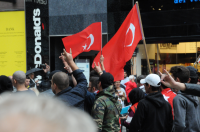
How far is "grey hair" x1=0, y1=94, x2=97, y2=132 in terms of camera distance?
2.25 feet

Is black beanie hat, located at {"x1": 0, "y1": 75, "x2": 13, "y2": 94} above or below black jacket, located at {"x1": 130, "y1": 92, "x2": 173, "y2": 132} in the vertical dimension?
above

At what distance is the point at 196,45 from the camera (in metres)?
13.2

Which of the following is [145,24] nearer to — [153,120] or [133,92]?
[133,92]

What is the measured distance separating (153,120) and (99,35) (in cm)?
386

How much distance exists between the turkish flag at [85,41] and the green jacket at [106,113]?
349 cm

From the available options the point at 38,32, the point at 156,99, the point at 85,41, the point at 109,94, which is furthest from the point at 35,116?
the point at 38,32

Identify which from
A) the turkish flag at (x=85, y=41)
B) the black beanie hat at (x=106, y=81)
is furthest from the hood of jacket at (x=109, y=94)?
the turkish flag at (x=85, y=41)

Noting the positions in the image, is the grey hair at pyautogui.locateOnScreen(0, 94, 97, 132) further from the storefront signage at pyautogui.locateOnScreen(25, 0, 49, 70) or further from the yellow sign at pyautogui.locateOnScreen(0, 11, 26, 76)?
the yellow sign at pyautogui.locateOnScreen(0, 11, 26, 76)

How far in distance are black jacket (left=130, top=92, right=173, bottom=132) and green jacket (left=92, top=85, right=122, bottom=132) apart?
0.30 meters

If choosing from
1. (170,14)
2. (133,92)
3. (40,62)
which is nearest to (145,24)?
(170,14)

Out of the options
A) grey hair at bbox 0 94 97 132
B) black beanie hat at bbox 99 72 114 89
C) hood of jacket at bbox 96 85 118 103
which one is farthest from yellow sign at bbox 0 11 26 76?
grey hair at bbox 0 94 97 132

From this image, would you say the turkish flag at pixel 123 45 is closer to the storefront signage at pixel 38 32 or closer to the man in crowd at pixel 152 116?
the man in crowd at pixel 152 116

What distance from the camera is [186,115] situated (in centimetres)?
383

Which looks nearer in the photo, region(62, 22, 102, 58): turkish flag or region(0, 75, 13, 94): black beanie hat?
region(0, 75, 13, 94): black beanie hat
